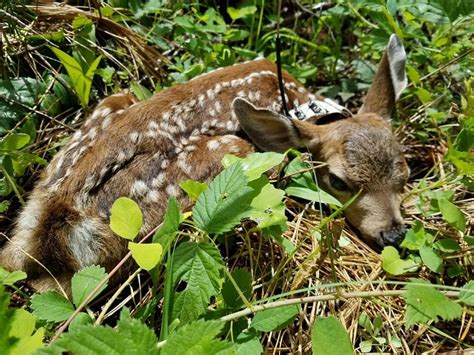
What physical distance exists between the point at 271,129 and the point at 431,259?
1165 mm

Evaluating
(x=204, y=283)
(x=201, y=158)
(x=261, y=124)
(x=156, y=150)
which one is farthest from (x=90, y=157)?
(x=204, y=283)

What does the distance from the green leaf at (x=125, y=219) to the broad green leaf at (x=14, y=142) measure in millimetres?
1036

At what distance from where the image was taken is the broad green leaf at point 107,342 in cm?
158

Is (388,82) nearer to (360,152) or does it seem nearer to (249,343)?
(360,152)

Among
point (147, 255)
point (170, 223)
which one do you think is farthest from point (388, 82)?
point (147, 255)

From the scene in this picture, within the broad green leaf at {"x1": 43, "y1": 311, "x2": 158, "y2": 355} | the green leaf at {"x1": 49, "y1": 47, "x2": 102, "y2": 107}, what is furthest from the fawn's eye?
the broad green leaf at {"x1": 43, "y1": 311, "x2": 158, "y2": 355}

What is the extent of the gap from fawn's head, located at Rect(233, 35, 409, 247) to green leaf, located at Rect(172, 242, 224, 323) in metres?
1.24

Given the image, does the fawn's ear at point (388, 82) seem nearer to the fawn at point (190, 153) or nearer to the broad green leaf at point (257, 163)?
the fawn at point (190, 153)

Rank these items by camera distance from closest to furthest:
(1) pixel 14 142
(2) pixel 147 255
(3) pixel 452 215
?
(2) pixel 147 255 < (3) pixel 452 215 < (1) pixel 14 142

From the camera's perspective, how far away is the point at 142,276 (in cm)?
282

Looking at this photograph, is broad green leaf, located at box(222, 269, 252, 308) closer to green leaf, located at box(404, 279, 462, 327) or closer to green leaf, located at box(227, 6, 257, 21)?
green leaf, located at box(404, 279, 462, 327)

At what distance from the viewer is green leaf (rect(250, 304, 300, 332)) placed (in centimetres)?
212

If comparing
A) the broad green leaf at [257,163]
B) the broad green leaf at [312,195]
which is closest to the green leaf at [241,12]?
the broad green leaf at [312,195]

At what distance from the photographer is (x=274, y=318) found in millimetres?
2137
